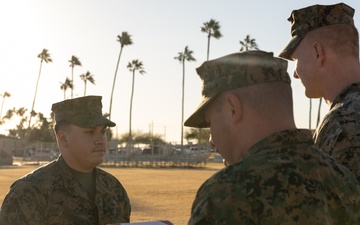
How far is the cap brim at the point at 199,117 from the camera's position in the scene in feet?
8.36

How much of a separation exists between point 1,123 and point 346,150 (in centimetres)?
15823

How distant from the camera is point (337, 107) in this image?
3.84 meters

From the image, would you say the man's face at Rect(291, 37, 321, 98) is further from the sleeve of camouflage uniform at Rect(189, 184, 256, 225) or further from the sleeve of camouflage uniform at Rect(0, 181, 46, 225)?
the sleeve of camouflage uniform at Rect(0, 181, 46, 225)

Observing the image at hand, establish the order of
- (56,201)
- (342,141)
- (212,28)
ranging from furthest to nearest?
(212,28), (56,201), (342,141)

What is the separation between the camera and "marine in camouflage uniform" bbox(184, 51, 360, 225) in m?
2.23

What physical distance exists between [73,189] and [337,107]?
2145mm

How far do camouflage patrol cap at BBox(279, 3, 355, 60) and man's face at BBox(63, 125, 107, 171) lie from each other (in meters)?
1.91

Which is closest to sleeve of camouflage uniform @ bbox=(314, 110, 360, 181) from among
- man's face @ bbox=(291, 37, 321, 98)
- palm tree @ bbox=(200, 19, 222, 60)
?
man's face @ bbox=(291, 37, 321, 98)

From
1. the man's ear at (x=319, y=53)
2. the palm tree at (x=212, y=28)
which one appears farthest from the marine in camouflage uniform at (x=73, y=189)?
the palm tree at (x=212, y=28)

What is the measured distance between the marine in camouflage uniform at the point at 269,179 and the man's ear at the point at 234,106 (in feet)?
0.13

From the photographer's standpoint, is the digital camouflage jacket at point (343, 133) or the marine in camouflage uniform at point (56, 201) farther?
the marine in camouflage uniform at point (56, 201)

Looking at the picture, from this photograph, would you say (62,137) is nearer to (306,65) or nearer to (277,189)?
(306,65)

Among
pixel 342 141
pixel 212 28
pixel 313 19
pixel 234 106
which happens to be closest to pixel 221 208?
pixel 234 106

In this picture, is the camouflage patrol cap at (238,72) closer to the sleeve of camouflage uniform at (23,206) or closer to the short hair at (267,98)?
the short hair at (267,98)
